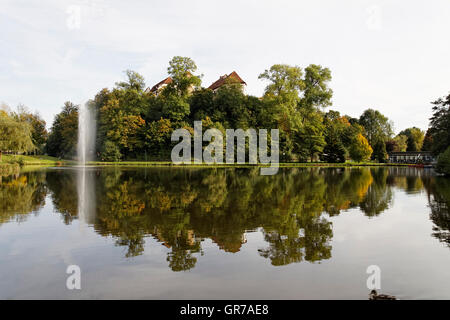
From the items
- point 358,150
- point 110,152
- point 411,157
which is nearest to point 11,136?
point 110,152

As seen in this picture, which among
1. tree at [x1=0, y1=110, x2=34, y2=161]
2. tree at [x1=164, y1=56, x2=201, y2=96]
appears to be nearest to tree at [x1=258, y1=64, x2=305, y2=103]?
tree at [x1=164, y1=56, x2=201, y2=96]

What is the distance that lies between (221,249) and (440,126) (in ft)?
154

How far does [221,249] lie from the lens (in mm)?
7156

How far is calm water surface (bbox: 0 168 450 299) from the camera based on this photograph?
518 cm

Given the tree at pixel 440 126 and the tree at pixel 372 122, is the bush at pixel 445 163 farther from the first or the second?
the tree at pixel 372 122

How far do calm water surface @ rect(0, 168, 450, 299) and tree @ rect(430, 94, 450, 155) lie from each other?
33359 millimetres

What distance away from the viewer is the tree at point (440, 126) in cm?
4040

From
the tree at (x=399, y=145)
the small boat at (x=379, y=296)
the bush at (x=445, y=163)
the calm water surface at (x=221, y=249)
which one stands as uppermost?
the tree at (x=399, y=145)

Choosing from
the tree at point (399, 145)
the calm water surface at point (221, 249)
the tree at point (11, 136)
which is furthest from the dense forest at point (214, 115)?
the calm water surface at point (221, 249)

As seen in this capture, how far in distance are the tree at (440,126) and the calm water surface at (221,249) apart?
33359 mm

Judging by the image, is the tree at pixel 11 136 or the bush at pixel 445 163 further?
the tree at pixel 11 136

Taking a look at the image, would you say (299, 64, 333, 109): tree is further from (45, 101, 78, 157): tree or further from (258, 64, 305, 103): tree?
(45, 101, 78, 157): tree

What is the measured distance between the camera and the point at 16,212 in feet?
37.5
